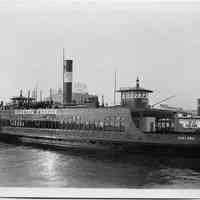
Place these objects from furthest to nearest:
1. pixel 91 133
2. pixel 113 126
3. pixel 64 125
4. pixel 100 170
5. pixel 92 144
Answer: pixel 64 125, pixel 91 133, pixel 92 144, pixel 113 126, pixel 100 170

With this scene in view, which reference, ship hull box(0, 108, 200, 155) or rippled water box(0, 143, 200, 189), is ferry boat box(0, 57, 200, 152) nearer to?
ship hull box(0, 108, 200, 155)

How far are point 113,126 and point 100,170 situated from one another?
4608 millimetres

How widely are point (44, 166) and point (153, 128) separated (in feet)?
20.6

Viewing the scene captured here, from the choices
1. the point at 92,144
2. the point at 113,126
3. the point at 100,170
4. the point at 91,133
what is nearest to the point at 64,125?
the point at 91,133

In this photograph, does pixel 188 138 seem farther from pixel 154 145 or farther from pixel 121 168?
pixel 121 168

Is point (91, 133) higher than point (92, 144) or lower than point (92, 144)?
higher

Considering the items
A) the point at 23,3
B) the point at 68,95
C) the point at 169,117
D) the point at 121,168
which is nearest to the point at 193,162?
the point at 121,168

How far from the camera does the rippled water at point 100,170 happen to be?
376 inches

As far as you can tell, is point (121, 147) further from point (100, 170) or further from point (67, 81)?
point (67, 81)

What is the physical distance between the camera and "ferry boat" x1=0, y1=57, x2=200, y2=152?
14.6 meters

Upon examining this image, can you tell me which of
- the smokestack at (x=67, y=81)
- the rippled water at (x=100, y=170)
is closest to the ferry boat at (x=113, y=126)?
the smokestack at (x=67, y=81)

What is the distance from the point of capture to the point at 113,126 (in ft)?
53.5

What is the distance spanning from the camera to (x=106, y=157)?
14.9 meters

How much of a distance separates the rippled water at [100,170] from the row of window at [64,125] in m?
1.41
